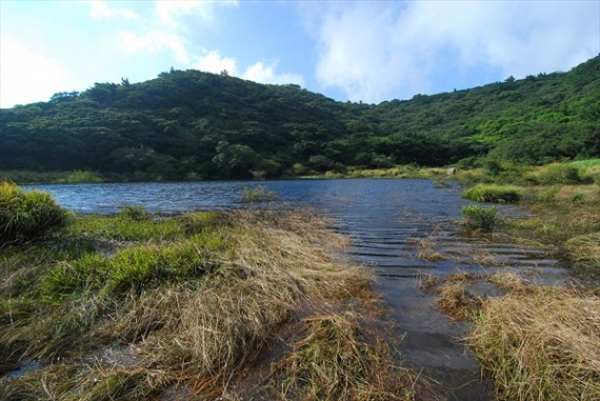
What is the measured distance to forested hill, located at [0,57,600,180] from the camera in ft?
178

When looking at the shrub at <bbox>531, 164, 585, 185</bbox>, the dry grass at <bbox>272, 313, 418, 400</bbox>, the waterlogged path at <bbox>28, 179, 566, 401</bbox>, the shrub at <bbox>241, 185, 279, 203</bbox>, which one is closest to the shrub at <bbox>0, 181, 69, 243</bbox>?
the dry grass at <bbox>272, 313, 418, 400</bbox>

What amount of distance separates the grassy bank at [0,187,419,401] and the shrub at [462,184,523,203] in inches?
679

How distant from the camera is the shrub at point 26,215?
6809 mm

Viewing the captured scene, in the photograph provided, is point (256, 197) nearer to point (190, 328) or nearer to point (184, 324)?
point (184, 324)

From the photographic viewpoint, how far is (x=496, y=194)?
776 inches

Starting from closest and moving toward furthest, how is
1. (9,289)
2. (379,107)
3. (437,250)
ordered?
(9,289) < (437,250) < (379,107)

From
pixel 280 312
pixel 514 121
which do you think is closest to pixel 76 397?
pixel 280 312

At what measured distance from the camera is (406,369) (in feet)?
11.3

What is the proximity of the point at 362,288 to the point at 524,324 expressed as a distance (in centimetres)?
256

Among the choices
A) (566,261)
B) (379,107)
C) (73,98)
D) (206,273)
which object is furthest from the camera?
(379,107)

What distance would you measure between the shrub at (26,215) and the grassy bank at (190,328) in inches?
25.8

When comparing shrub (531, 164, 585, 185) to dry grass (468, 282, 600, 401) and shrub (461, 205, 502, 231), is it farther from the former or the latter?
dry grass (468, 282, 600, 401)

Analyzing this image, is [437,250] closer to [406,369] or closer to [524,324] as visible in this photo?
[524,324]

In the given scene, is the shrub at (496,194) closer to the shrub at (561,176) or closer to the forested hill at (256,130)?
the shrub at (561,176)
